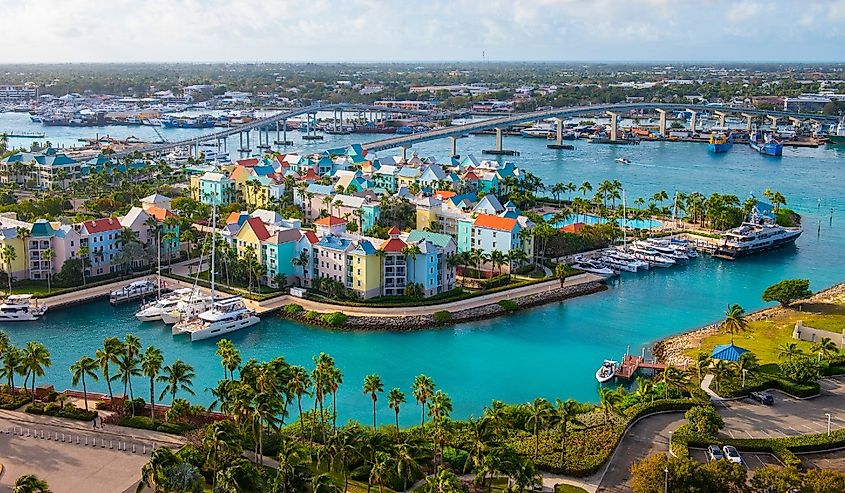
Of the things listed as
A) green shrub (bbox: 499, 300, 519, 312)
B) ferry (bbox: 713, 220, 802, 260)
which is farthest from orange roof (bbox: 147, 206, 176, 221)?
ferry (bbox: 713, 220, 802, 260)

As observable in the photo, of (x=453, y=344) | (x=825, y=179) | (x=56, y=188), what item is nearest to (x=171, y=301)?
(x=453, y=344)

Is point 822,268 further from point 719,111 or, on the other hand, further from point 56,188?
point 719,111

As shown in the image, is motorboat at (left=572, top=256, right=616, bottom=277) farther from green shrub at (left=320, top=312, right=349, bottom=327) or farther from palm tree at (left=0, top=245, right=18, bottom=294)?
palm tree at (left=0, top=245, right=18, bottom=294)

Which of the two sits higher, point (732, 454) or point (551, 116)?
point (551, 116)

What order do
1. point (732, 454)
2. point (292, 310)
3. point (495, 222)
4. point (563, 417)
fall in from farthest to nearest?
point (495, 222)
point (292, 310)
point (563, 417)
point (732, 454)

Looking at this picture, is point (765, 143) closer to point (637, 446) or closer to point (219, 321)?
point (219, 321)

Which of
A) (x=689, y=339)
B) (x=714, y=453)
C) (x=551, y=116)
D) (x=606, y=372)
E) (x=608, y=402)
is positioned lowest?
(x=606, y=372)

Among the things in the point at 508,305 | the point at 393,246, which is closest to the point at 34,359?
the point at 393,246
